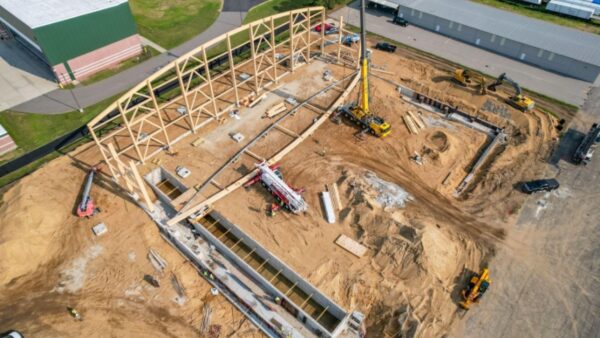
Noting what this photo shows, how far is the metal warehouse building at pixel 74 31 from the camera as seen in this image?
4288cm

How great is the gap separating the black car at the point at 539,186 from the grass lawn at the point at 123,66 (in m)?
45.8

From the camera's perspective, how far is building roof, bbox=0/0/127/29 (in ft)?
141

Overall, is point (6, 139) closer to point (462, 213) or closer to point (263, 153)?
point (263, 153)

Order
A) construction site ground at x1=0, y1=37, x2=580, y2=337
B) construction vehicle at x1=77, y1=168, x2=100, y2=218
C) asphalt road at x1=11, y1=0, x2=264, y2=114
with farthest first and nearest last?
1. asphalt road at x1=11, y1=0, x2=264, y2=114
2. construction vehicle at x1=77, y1=168, x2=100, y2=218
3. construction site ground at x1=0, y1=37, x2=580, y2=337

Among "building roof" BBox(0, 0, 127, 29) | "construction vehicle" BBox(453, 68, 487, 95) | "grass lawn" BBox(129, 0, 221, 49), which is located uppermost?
"building roof" BBox(0, 0, 127, 29)

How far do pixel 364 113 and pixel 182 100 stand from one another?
799 inches

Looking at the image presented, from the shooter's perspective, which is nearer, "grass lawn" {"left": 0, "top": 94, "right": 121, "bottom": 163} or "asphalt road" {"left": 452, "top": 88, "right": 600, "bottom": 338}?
"asphalt road" {"left": 452, "top": 88, "right": 600, "bottom": 338}

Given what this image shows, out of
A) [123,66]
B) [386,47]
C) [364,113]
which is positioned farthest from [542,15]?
[123,66]

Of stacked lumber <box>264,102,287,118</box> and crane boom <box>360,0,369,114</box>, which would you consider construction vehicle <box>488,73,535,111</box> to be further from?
stacked lumber <box>264,102,287,118</box>

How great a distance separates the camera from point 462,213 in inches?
1250

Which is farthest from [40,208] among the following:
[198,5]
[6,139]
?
[198,5]

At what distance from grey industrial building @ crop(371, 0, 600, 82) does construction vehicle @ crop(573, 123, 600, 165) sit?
1319 cm

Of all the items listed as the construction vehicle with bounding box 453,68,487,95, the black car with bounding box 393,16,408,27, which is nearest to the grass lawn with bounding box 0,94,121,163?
the construction vehicle with bounding box 453,68,487,95

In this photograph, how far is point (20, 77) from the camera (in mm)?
46281
